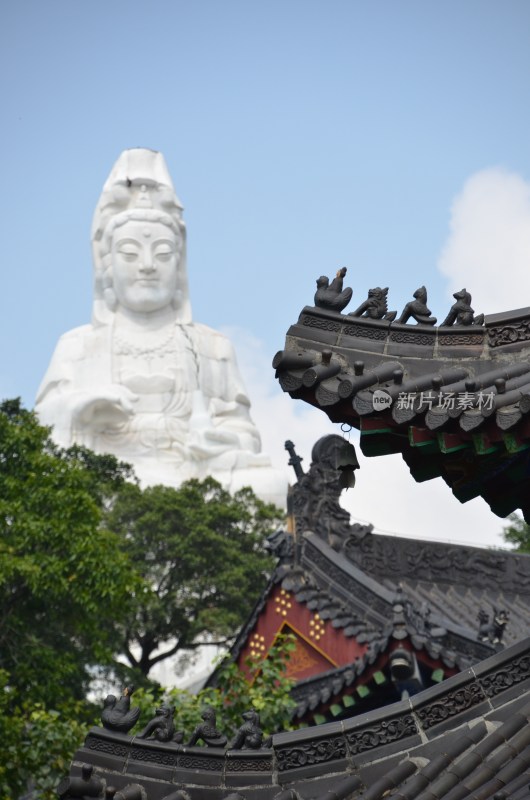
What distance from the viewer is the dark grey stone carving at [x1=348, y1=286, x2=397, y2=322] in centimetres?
555

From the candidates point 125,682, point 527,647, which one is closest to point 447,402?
point 527,647

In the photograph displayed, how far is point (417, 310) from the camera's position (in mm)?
5586

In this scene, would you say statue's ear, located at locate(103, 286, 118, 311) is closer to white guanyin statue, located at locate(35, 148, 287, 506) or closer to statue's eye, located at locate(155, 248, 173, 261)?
white guanyin statue, located at locate(35, 148, 287, 506)

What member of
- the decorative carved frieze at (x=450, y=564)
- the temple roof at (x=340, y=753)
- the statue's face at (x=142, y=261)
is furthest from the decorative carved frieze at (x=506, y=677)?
the statue's face at (x=142, y=261)

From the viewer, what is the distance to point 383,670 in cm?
1034

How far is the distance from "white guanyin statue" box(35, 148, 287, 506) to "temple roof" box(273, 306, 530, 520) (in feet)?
91.9

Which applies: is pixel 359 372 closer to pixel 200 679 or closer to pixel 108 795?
pixel 108 795

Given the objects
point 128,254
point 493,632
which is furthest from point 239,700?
point 128,254

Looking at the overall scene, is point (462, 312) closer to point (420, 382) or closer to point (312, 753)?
point (420, 382)

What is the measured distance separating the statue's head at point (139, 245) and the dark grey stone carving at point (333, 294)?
31245 mm

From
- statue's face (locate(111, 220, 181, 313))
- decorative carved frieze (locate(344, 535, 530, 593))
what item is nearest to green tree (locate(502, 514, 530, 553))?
decorative carved frieze (locate(344, 535, 530, 593))

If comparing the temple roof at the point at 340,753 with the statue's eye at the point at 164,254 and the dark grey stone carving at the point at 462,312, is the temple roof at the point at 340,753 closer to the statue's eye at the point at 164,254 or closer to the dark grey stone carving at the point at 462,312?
the dark grey stone carving at the point at 462,312

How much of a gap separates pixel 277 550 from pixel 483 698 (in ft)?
27.3

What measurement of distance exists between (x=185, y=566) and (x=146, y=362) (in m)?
11.0
